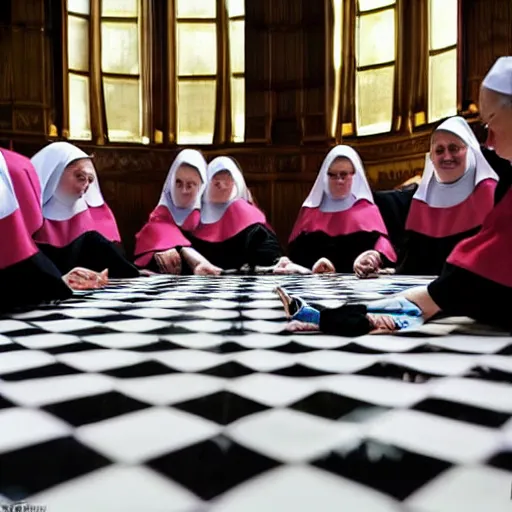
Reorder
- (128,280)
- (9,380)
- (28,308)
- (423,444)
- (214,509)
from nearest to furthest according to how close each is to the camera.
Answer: (214,509)
(423,444)
(9,380)
(28,308)
(128,280)

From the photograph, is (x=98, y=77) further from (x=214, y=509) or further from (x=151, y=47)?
(x=214, y=509)

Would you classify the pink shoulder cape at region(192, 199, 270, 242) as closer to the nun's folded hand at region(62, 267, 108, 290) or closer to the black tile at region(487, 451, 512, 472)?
the nun's folded hand at region(62, 267, 108, 290)

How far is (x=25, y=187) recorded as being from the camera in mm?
2643

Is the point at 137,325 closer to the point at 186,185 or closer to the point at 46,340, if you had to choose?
the point at 46,340

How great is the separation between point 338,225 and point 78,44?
3.96 meters

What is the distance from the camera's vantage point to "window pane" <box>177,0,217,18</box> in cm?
695

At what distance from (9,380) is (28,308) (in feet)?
4.46

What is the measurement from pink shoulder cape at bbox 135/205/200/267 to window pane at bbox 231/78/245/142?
235cm

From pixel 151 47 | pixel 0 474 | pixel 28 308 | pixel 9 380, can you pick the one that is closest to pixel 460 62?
pixel 151 47

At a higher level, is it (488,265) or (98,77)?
(98,77)

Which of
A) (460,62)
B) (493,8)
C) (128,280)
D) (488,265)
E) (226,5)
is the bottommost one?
(128,280)

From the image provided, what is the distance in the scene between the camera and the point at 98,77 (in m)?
6.69

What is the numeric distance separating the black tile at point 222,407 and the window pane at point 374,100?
5.65m

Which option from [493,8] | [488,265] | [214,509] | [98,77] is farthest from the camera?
[98,77]
